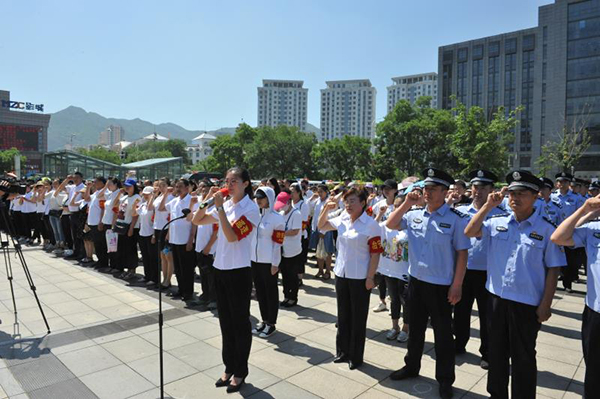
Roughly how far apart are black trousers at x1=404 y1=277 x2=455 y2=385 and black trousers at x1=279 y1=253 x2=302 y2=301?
290cm

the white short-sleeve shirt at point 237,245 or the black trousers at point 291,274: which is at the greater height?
the white short-sleeve shirt at point 237,245

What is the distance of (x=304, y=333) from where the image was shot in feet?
18.2

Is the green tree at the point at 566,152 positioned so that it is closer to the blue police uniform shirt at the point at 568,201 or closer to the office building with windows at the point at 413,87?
the blue police uniform shirt at the point at 568,201

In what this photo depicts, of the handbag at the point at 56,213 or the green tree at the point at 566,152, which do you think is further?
the green tree at the point at 566,152

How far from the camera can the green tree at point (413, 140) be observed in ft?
125

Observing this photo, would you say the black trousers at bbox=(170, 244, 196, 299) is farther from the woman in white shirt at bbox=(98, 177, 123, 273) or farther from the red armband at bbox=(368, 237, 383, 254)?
the red armband at bbox=(368, 237, 383, 254)

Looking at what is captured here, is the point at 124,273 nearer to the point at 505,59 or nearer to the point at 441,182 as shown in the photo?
the point at 441,182

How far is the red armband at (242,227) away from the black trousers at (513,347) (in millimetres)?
2312

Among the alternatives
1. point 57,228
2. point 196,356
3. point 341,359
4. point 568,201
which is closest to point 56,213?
point 57,228

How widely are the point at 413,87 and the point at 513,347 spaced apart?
16879 centimetres

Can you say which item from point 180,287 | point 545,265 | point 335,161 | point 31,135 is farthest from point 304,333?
point 31,135

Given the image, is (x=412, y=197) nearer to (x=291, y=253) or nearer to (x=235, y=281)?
(x=235, y=281)

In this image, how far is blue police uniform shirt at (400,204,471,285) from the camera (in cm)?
389

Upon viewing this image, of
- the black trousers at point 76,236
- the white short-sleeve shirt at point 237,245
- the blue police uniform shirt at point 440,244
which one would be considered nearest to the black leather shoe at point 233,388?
the white short-sleeve shirt at point 237,245
